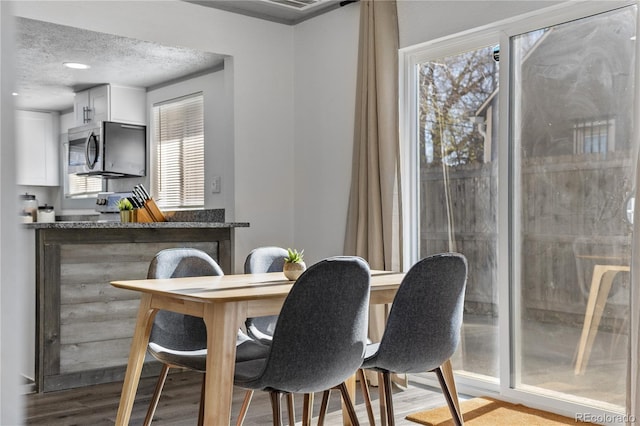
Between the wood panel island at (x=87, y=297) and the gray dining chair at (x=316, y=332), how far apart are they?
2038 millimetres

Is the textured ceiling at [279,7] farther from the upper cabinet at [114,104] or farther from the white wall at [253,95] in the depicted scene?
the upper cabinet at [114,104]

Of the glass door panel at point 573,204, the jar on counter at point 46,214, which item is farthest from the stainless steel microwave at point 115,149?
the glass door panel at point 573,204

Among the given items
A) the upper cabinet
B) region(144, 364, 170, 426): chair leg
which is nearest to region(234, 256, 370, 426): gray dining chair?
region(144, 364, 170, 426): chair leg

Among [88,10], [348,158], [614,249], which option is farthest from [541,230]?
[88,10]

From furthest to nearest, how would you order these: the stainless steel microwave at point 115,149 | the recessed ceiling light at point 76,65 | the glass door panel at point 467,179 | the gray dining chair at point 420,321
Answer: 1. the stainless steel microwave at point 115,149
2. the recessed ceiling light at point 76,65
3. the glass door panel at point 467,179
4. the gray dining chair at point 420,321

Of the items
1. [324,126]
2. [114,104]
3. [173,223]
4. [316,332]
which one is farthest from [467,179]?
[114,104]

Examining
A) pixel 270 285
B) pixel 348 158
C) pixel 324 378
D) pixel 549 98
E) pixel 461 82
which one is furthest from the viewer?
pixel 348 158

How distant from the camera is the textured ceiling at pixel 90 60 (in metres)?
4.42

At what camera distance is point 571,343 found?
11.2ft

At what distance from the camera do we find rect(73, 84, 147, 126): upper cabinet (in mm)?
6168

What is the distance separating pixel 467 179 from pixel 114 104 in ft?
12.0

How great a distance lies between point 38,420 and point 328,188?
2436 millimetres

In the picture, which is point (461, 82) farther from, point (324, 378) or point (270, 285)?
point (324, 378)

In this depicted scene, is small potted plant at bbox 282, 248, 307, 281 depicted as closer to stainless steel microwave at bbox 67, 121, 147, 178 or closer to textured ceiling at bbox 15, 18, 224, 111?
textured ceiling at bbox 15, 18, 224, 111
